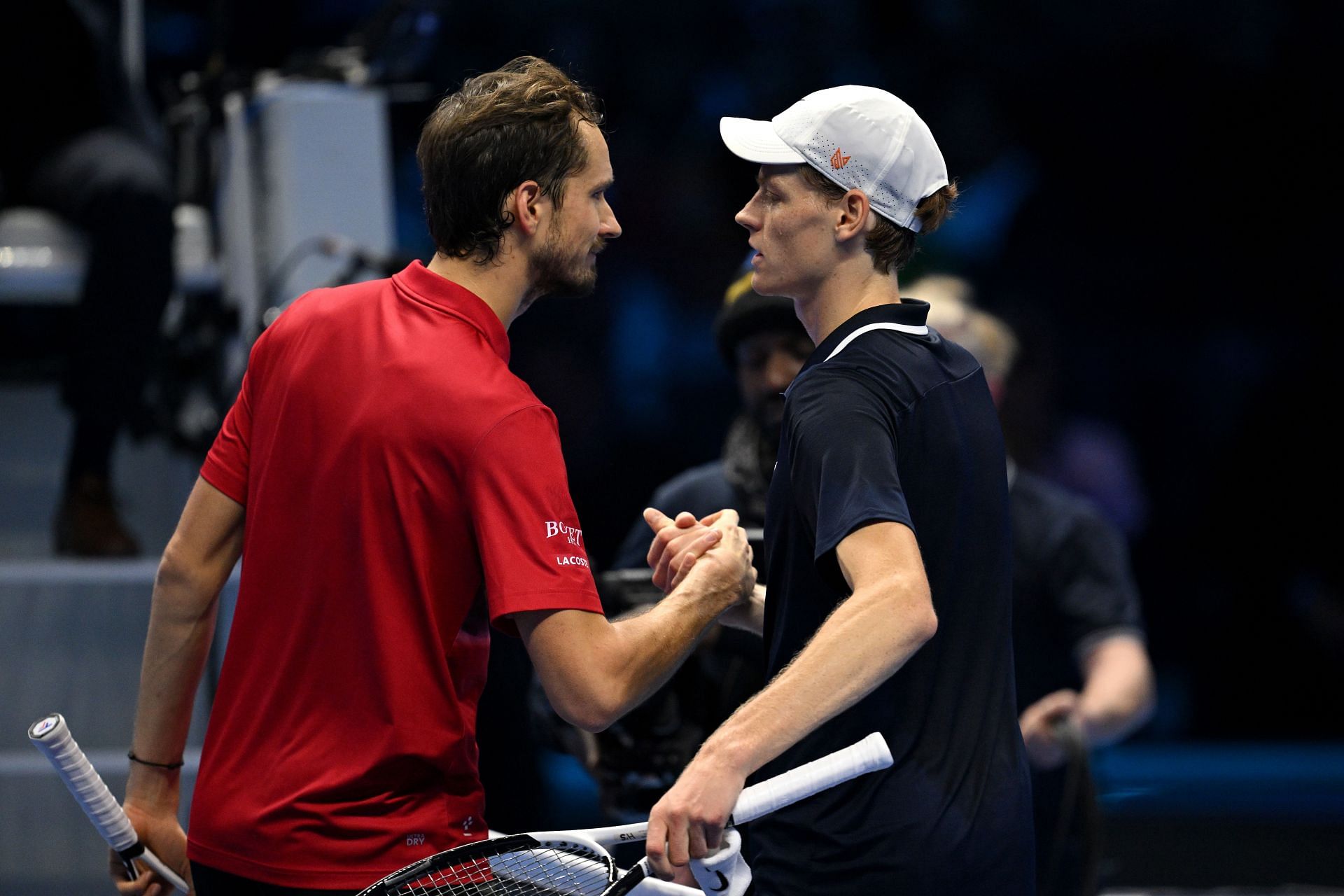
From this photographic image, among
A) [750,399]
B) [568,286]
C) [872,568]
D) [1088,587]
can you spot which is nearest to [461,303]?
[568,286]

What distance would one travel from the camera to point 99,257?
12.6 ft

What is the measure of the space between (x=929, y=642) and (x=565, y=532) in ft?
1.47

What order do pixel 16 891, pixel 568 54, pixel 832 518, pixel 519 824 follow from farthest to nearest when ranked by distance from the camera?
pixel 568 54, pixel 519 824, pixel 16 891, pixel 832 518

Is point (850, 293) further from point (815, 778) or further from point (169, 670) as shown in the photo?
point (169, 670)

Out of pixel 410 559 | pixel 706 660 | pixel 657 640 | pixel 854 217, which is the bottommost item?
pixel 706 660

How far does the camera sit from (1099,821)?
10.3 ft

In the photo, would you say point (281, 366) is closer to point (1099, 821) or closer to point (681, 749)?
point (681, 749)

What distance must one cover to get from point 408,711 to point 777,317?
1371 mm

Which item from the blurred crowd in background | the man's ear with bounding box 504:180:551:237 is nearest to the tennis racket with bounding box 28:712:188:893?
the man's ear with bounding box 504:180:551:237

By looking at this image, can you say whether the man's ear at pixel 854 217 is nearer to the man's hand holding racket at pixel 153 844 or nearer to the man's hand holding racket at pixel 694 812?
the man's hand holding racket at pixel 694 812

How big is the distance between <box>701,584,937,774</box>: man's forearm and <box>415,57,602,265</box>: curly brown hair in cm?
70

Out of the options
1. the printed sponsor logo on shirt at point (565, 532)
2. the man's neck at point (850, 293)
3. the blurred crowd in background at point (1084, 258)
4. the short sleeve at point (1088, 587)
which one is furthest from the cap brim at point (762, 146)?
the blurred crowd in background at point (1084, 258)

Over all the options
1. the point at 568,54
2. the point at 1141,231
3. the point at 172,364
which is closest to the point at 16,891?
the point at 172,364

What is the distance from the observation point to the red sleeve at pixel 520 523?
6.12 feet
